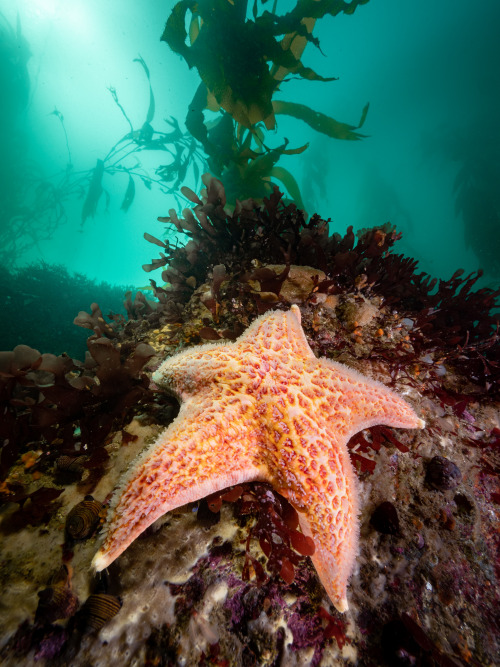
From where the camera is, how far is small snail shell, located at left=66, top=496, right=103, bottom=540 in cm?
172

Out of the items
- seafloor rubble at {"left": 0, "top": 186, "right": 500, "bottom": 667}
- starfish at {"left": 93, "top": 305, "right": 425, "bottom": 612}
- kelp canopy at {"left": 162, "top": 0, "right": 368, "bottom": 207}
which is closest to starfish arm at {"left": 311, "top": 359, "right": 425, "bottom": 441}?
starfish at {"left": 93, "top": 305, "right": 425, "bottom": 612}

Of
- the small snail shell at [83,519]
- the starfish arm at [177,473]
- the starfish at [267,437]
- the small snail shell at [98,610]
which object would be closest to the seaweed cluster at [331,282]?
the starfish at [267,437]

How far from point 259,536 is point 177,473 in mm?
861

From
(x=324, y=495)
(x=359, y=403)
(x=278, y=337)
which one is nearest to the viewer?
(x=324, y=495)

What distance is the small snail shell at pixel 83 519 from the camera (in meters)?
1.72

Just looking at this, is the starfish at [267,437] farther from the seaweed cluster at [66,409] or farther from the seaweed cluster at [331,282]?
the seaweed cluster at [331,282]

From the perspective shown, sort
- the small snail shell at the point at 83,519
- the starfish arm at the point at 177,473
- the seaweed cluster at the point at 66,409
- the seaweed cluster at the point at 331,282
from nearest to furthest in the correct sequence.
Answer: the starfish arm at the point at 177,473 < the small snail shell at the point at 83,519 < the seaweed cluster at the point at 66,409 < the seaweed cluster at the point at 331,282

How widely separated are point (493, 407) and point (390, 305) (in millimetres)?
1760

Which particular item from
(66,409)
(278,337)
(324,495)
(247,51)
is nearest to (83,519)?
(66,409)

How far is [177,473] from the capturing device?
4.86 feet

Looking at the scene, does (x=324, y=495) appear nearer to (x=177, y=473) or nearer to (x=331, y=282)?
(x=177, y=473)

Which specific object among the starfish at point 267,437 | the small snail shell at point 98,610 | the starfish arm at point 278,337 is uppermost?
the starfish arm at point 278,337

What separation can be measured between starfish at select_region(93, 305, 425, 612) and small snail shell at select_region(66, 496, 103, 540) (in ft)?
2.03

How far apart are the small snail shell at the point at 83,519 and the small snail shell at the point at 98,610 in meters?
0.36
